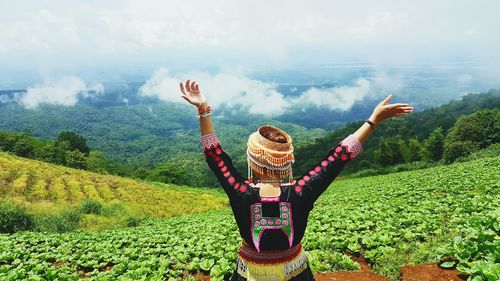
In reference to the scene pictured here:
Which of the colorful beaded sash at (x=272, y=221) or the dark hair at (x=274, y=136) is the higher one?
the dark hair at (x=274, y=136)

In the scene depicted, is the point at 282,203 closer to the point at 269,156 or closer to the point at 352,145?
the point at 269,156

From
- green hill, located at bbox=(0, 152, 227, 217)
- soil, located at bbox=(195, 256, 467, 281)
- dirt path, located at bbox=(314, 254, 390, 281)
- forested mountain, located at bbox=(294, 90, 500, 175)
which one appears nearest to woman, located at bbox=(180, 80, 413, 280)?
dirt path, located at bbox=(314, 254, 390, 281)

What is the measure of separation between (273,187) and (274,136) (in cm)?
53

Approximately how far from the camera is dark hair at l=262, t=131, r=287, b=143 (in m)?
3.90

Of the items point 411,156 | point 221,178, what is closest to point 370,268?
point 221,178

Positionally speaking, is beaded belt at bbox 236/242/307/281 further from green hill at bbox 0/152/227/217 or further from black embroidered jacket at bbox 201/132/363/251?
green hill at bbox 0/152/227/217

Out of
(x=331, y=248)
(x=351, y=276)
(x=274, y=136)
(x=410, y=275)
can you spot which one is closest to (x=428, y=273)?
(x=410, y=275)

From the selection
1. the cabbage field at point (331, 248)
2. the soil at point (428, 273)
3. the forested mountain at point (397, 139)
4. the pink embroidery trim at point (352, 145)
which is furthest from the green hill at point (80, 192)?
the forested mountain at point (397, 139)

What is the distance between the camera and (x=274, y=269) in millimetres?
3945

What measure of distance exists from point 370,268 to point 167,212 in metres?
34.7

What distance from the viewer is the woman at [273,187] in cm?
380

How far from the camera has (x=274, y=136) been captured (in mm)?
3938

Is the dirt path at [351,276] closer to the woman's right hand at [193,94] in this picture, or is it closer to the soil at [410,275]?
the soil at [410,275]

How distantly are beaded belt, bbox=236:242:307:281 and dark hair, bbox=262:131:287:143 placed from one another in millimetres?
1167
